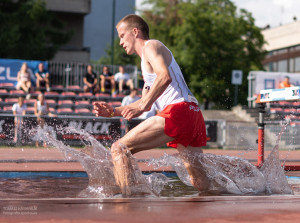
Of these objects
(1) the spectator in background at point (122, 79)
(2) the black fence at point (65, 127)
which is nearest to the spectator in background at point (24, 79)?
(1) the spectator in background at point (122, 79)

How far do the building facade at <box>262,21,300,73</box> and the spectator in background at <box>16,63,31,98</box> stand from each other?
106 ft

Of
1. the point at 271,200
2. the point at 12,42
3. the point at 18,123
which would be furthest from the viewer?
the point at 12,42

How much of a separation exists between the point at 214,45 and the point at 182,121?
34.3 meters

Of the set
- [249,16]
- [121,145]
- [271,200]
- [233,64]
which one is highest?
[249,16]

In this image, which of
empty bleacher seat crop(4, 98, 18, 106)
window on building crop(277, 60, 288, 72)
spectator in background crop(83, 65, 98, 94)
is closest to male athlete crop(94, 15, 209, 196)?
empty bleacher seat crop(4, 98, 18, 106)

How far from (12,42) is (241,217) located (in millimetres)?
28805

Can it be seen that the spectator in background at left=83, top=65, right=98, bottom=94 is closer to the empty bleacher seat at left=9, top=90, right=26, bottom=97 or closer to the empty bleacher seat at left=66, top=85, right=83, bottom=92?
the empty bleacher seat at left=66, top=85, right=83, bottom=92

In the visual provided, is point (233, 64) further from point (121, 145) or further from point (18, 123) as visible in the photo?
point (121, 145)

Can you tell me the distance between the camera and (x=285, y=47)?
52000mm

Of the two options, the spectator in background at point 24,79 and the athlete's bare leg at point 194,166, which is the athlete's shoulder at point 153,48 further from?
the spectator in background at point 24,79

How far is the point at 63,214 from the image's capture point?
4195mm

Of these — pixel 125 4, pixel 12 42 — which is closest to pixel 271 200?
pixel 12 42

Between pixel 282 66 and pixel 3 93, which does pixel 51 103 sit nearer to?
pixel 3 93

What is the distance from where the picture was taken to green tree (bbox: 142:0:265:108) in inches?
1521
